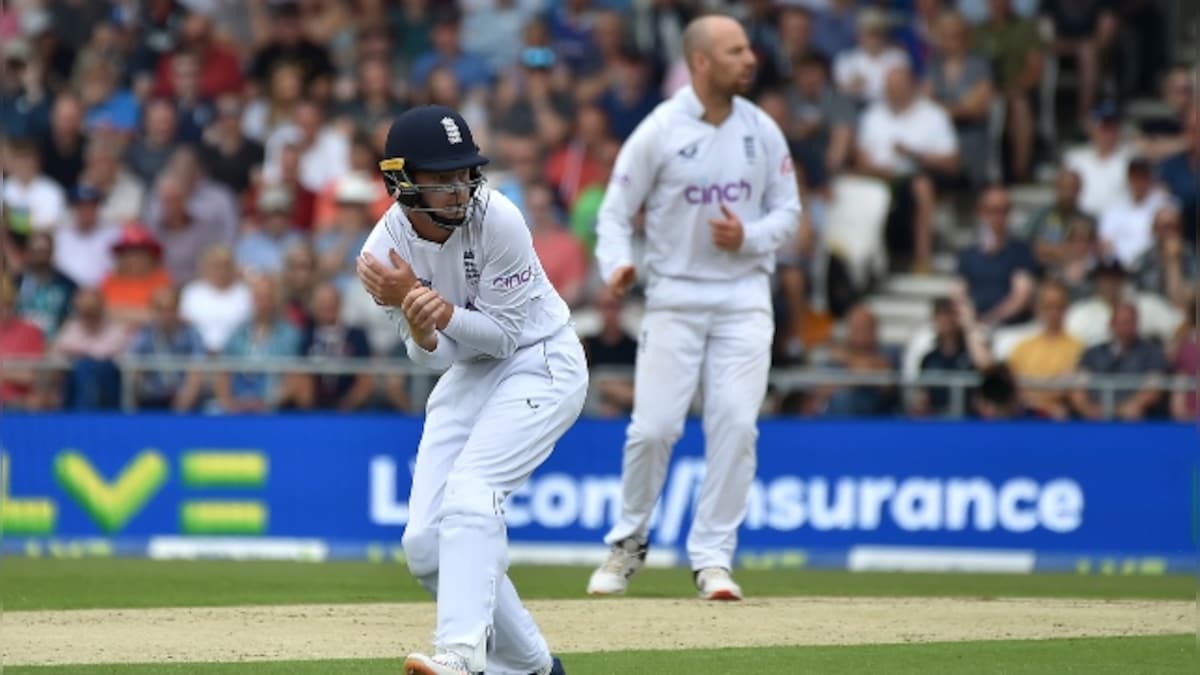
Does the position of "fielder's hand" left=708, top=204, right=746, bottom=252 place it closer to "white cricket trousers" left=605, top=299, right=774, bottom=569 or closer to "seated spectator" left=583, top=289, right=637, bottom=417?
"white cricket trousers" left=605, top=299, right=774, bottom=569

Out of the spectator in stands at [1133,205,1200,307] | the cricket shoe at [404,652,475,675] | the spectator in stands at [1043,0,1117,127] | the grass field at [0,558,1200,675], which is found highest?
the spectator in stands at [1043,0,1117,127]

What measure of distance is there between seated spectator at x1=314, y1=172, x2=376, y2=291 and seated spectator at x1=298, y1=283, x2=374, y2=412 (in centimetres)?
76

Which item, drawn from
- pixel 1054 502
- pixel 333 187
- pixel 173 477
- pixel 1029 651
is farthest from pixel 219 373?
pixel 1029 651

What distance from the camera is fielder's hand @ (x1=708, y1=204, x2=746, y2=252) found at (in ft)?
39.9

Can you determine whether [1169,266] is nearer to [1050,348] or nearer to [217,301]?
[1050,348]

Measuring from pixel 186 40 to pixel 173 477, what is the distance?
644 cm

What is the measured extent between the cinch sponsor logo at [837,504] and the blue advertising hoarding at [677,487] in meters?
0.01

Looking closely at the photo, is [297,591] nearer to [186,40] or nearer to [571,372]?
[571,372]

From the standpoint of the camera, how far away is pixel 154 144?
21.6 m

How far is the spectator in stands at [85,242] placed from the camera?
66.7ft

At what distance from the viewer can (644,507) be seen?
40.5 feet

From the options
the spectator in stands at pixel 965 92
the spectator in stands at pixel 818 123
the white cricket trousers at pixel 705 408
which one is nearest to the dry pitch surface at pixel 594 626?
the white cricket trousers at pixel 705 408

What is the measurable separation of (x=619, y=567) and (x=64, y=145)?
11.1 meters

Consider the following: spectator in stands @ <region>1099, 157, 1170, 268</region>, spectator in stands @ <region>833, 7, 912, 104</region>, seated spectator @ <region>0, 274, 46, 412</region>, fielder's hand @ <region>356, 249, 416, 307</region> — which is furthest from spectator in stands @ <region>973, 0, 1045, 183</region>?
fielder's hand @ <region>356, 249, 416, 307</region>
